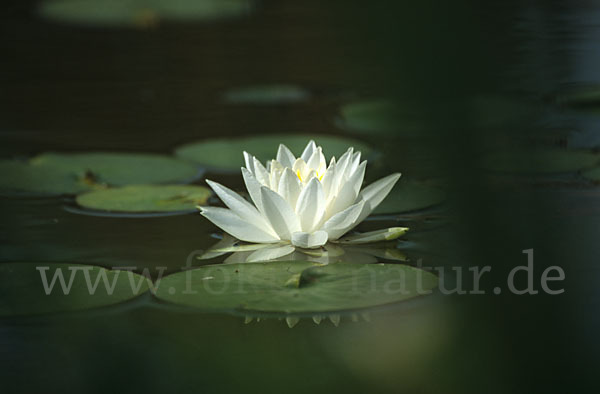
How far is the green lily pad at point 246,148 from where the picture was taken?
281cm

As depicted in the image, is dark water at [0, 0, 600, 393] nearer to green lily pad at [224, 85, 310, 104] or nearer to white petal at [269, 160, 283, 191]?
green lily pad at [224, 85, 310, 104]

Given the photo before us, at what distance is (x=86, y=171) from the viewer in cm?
267

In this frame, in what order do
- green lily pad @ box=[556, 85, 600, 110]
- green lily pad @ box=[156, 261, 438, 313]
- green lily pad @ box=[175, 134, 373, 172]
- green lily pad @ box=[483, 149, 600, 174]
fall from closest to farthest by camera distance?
green lily pad @ box=[156, 261, 438, 313]
green lily pad @ box=[483, 149, 600, 174]
green lily pad @ box=[175, 134, 373, 172]
green lily pad @ box=[556, 85, 600, 110]

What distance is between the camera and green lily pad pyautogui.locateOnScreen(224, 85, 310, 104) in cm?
372

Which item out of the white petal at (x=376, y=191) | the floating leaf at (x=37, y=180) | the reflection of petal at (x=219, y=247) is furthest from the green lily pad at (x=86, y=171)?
A: the white petal at (x=376, y=191)

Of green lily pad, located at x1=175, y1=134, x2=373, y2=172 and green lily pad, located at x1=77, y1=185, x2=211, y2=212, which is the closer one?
green lily pad, located at x1=77, y1=185, x2=211, y2=212

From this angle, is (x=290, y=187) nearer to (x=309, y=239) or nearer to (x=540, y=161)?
(x=309, y=239)

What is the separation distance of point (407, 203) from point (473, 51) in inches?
95.3

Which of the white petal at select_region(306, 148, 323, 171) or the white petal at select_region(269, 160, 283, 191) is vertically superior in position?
the white petal at select_region(306, 148, 323, 171)

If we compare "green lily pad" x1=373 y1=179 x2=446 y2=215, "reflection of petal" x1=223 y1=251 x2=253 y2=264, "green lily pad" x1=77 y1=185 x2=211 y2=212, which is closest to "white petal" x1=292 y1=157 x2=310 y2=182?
"reflection of petal" x1=223 y1=251 x2=253 y2=264

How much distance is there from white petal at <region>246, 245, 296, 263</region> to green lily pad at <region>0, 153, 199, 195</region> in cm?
72

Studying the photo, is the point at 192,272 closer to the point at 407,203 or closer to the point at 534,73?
the point at 407,203

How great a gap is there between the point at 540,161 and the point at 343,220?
961 mm

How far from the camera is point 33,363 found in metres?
1.55
